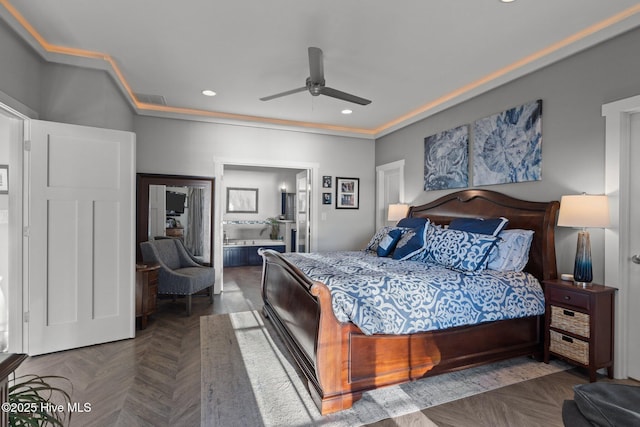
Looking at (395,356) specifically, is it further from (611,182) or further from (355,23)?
(355,23)

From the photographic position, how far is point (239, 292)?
513cm

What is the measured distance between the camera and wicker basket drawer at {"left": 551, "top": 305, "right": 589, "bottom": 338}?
7.94 ft

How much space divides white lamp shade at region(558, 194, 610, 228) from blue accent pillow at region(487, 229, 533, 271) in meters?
0.40

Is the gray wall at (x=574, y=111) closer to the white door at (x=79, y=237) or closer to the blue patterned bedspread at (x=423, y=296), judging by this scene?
the blue patterned bedspread at (x=423, y=296)

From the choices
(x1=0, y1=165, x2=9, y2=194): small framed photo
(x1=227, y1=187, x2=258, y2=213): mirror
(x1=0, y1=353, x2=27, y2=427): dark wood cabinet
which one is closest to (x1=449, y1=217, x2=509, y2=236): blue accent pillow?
(x1=0, y1=353, x2=27, y2=427): dark wood cabinet

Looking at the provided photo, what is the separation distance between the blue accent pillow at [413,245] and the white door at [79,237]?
2.69 m

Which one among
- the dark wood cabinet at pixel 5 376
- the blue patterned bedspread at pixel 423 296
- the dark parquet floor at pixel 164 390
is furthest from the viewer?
the blue patterned bedspread at pixel 423 296

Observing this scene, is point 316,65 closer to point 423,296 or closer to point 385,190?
point 423,296

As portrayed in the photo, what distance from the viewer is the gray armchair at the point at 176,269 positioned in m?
3.97

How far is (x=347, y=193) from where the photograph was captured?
580cm

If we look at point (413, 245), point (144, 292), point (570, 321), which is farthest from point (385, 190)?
point (144, 292)

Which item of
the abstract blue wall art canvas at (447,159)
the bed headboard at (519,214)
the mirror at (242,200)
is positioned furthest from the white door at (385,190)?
the mirror at (242,200)

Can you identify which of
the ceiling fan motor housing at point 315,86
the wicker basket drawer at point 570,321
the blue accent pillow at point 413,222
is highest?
the ceiling fan motor housing at point 315,86

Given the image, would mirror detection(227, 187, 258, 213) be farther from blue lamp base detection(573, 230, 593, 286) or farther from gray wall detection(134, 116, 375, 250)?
blue lamp base detection(573, 230, 593, 286)
